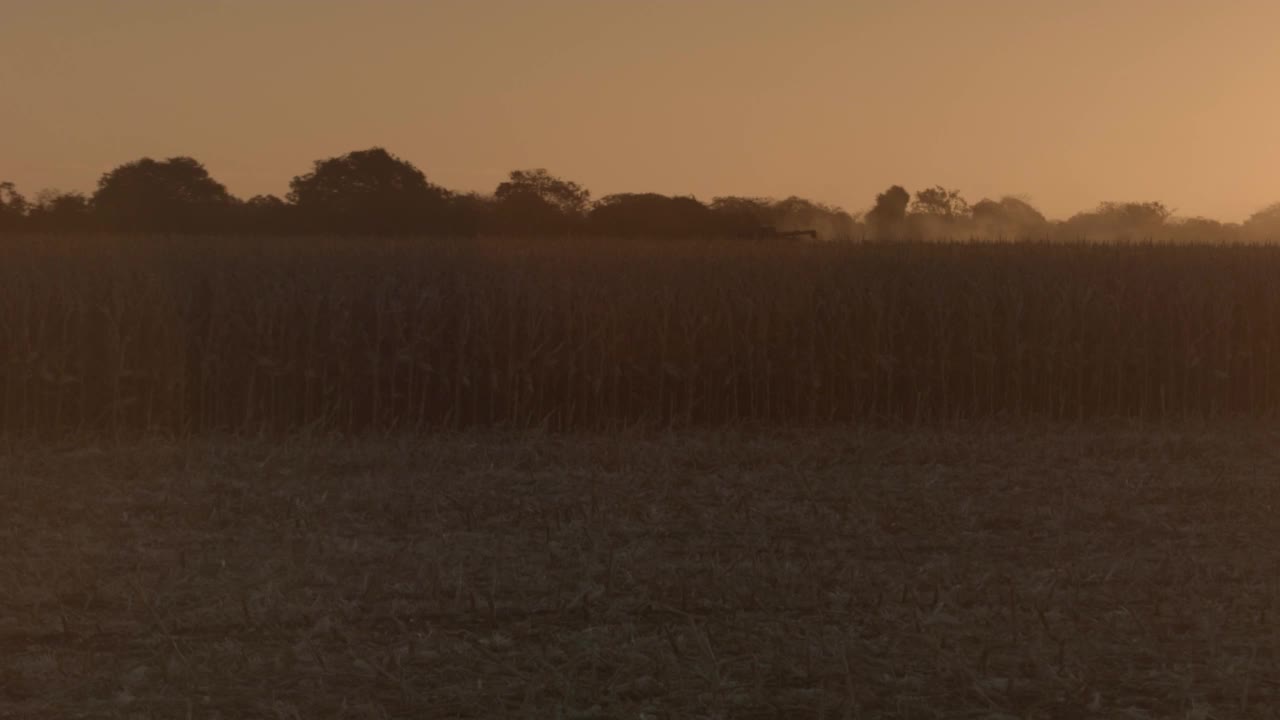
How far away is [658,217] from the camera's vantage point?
24.1 metres

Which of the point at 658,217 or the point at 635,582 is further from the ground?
the point at 658,217

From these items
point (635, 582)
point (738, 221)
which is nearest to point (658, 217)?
point (738, 221)

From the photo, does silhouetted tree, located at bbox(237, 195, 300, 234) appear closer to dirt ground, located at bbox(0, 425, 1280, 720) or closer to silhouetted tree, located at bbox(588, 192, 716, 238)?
silhouetted tree, located at bbox(588, 192, 716, 238)

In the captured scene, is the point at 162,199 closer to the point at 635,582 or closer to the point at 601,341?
the point at 601,341

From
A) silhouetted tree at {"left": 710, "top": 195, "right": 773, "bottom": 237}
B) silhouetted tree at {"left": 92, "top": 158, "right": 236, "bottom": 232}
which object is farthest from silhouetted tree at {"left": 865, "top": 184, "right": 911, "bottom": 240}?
silhouetted tree at {"left": 92, "top": 158, "right": 236, "bottom": 232}

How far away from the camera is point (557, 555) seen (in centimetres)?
819

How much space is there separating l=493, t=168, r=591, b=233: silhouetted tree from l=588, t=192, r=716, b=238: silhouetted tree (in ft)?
2.81

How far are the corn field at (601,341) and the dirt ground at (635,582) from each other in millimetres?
1654

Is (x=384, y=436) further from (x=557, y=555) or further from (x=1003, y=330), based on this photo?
(x=1003, y=330)

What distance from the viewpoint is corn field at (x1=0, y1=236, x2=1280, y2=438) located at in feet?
44.6

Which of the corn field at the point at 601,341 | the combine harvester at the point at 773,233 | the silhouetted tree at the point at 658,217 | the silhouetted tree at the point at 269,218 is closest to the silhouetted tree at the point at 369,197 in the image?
the silhouetted tree at the point at 269,218

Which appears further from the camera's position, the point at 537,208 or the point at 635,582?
the point at 537,208

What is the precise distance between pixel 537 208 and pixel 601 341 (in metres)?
11.9

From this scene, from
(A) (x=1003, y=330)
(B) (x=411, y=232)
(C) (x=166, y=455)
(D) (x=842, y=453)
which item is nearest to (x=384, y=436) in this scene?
(C) (x=166, y=455)
